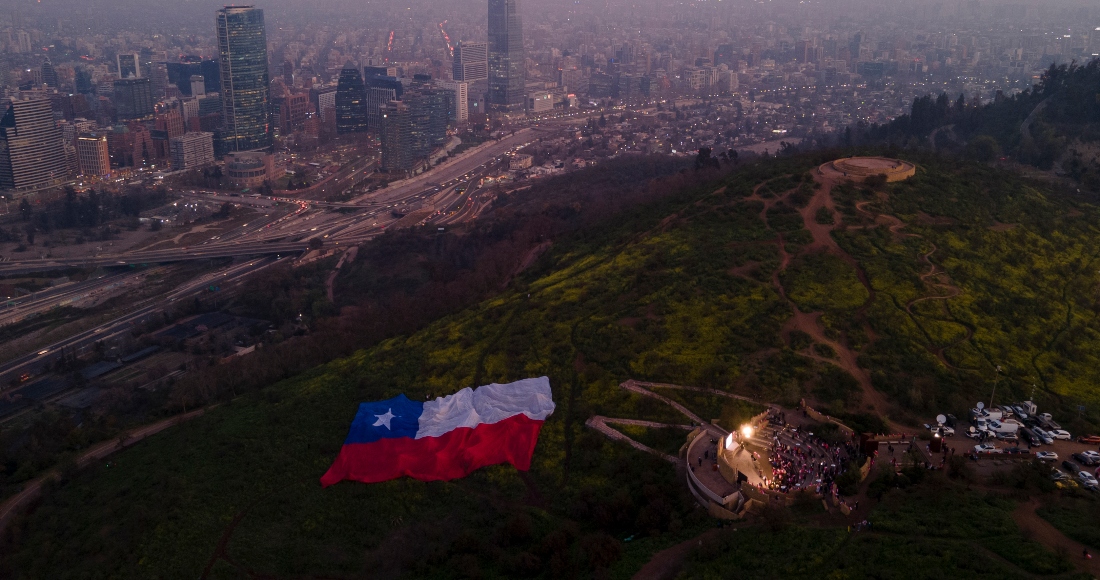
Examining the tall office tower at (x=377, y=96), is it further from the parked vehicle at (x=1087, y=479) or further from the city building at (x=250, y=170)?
the parked vehicle at (x=1087, y=479)

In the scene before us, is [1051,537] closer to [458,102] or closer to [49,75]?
[458,102]

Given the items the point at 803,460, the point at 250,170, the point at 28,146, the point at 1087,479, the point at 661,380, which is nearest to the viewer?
the point at 1087,479

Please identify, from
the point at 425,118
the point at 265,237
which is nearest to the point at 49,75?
the point at 425,118

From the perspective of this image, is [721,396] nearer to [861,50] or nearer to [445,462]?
[445,462]

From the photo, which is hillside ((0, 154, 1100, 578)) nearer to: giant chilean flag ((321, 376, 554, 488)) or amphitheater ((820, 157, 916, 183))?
giant chilean flag ((321, 376, 554, 488))

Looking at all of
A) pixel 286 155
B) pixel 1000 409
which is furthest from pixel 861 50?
pixel 1000 409

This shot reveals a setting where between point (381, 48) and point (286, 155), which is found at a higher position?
point (381, 48)

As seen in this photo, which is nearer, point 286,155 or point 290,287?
point 290,287
